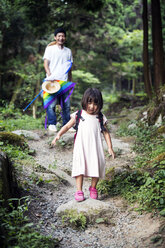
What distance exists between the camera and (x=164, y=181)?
3.20 meters

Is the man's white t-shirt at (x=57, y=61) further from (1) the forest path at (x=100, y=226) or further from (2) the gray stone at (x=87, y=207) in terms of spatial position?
(2) the gray stone at (x=87, y=207)

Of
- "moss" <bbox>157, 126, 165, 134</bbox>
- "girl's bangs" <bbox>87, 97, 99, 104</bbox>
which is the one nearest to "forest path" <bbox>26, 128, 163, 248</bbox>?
"girl's bangs" <bbox>87, 97, 99, 104</bbox>

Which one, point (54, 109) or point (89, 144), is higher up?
point (54, 109)

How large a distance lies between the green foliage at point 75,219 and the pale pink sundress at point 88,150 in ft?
1.74

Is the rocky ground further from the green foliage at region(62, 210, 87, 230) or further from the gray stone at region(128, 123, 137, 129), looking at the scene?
the gray stone at region(128, 123, 137, 129)

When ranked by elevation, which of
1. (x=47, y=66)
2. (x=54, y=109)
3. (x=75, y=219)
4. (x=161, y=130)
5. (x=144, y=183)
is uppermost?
(x=47, y=66)

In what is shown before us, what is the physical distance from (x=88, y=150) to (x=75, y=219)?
3.02ft

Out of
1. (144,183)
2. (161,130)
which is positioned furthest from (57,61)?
(144,183)

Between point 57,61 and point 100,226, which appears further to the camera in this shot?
point 57,61

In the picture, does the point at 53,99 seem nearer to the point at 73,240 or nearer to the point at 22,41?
the point at 73,240

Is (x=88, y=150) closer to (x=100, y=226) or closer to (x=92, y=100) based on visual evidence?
(x=92, y=100)

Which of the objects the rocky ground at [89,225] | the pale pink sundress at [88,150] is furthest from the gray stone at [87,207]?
the pale pink sundress at [88,150]

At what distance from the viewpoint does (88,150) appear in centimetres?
343

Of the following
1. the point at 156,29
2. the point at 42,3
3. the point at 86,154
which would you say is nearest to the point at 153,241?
the point at 86,154
